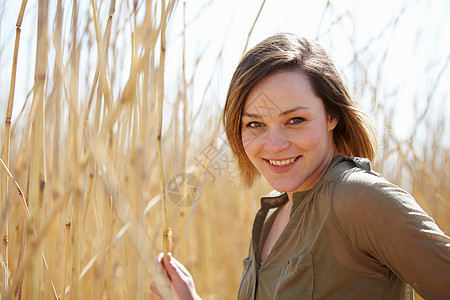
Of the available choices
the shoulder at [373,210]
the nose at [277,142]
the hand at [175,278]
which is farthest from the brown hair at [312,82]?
the hand at [175,278]

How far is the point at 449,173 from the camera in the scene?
2.00 m

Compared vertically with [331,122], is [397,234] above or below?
below

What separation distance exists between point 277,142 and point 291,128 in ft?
0.13

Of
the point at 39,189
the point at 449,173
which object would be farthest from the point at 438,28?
the point at 39,189

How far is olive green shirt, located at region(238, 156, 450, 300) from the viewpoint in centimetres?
60

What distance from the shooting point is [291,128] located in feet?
2.71

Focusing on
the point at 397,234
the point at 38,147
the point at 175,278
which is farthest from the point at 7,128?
the point at 397,234

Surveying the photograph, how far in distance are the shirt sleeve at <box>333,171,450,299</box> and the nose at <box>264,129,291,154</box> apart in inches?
7.4

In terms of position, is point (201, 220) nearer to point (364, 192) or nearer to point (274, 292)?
point (274, 292)

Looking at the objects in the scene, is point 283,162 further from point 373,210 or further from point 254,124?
point 373,210

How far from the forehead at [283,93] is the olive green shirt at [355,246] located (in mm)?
140

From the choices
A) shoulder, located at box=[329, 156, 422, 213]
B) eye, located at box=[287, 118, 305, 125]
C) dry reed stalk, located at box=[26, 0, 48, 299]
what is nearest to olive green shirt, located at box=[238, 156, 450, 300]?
shoulder, located at box=[329, 156, 422, 213]

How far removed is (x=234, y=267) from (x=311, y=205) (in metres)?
1.02

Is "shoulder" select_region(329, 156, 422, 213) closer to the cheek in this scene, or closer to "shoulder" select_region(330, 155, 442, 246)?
"shoulder" select_region(330, 155, 442, 246)
